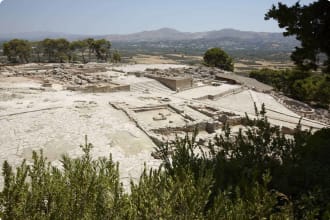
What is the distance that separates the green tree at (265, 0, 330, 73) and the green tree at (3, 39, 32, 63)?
4523 cm

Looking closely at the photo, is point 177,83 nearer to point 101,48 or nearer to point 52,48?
point 101,48

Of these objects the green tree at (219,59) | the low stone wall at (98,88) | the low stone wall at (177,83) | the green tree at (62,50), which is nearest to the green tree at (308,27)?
the low stone wall at (98,88)


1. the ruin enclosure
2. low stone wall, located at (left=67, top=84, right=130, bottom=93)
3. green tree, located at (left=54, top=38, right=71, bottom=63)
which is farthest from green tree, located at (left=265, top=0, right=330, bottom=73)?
green tree, located at (left=54, top=38, right=71, bottom=63)

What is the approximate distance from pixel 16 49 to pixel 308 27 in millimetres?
46655

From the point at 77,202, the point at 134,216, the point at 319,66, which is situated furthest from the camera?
the point at 319,66

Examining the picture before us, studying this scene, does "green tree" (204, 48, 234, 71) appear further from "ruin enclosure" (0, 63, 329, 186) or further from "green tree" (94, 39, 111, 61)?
"green tree" (94, 39, 111, 61)

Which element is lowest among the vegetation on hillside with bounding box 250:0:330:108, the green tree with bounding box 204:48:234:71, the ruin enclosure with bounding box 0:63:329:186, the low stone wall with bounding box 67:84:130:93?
the ruin enclosure with bounding box 0:63:329:186

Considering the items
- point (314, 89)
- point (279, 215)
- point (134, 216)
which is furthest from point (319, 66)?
point (314, 89)

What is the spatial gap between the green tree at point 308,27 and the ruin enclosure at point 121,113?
7.37 feet

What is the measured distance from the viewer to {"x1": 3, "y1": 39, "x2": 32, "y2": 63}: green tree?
148 feet

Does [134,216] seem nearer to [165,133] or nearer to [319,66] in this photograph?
[319,66]

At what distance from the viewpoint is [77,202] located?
3.87 m

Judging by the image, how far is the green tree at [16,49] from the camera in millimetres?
45094

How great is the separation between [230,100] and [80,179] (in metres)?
22.1
